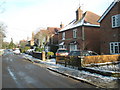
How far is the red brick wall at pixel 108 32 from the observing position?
61.4 feet

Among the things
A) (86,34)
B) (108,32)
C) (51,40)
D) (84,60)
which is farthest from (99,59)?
(51,40)

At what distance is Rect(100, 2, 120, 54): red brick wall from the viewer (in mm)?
18703

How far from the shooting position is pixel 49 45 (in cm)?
4531

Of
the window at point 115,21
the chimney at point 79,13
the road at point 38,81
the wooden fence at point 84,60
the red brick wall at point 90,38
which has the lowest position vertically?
the road at point 38,81

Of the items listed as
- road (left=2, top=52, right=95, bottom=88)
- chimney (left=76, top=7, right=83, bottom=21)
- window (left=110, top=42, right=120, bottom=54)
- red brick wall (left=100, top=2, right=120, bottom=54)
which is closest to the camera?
road (left=2, top=52, right=95, bottom=88)

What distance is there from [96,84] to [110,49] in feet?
43.8

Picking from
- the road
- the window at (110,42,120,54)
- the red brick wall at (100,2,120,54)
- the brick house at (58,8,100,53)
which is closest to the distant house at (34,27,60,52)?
the brick house at (58,8,100,53)

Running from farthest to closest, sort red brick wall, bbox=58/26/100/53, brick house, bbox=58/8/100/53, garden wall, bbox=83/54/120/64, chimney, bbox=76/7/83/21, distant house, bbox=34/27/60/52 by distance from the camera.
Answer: distant house, bbox=34/27/60/52 < chimney, bbox=76/7/83/21 < red brick wall, bbox=58/26/100/53 < brick house, bbox=58/8/100/53 < garden wall, bbox=83/54/120/64

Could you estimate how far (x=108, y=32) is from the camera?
20.0 meters

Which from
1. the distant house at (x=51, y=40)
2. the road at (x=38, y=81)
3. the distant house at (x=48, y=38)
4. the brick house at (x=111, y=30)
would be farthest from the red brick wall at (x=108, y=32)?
the distant house at (x=48, y=38)

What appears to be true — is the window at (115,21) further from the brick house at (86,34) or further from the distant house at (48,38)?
the distant house at (48,38)

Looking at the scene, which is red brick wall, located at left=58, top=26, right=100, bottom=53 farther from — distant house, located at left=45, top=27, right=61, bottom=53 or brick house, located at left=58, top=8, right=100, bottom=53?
distant house, located at left=45, top=27, right=61, bottom=53

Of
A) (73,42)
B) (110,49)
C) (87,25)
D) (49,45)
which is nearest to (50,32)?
(49,45)

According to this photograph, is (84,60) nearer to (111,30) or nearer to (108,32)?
(111,30)
